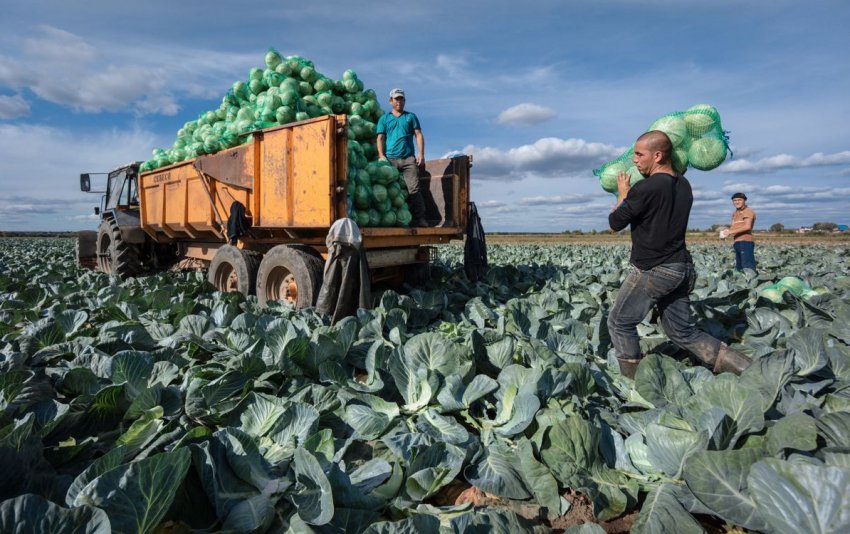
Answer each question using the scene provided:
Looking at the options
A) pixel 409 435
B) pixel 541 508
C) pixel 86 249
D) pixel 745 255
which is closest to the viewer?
pixel 541 508

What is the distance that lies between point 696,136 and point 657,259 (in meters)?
1.53

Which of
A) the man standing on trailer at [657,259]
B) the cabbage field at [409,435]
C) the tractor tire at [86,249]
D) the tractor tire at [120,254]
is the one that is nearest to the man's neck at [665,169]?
the man standing on trailer at [657,259]

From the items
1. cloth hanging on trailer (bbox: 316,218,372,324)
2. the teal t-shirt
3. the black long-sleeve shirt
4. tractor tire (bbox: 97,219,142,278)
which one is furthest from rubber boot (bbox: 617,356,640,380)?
tractor tire (bbox: 97,219,142,278)

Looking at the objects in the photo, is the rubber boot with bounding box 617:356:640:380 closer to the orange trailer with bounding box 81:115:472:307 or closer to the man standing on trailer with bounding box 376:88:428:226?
the orange trailer with bounding box 81:115:472:307

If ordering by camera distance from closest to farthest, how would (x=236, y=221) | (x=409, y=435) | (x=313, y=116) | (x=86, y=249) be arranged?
(x=409, y=435), (x=236, y=221), (x=313, y=116), (x=86, y=249)

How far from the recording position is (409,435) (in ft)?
7.38

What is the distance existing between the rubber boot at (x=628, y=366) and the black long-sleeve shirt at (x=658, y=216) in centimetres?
66

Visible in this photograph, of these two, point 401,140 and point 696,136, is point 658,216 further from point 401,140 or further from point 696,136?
point 401,140

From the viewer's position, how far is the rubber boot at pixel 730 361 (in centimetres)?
316

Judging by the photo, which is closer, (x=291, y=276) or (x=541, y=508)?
(x=541, y=508)

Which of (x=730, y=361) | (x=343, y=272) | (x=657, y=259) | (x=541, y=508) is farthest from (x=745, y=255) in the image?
(x=541, y=508)

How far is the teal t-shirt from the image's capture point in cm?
A: 657

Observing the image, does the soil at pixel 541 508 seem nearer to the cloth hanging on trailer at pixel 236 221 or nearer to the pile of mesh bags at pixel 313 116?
the pile of mesh bags at pixel 313 116

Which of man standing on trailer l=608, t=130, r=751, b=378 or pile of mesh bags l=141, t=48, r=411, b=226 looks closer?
man standing on trailer l=608, t=130, r=751, b=378
